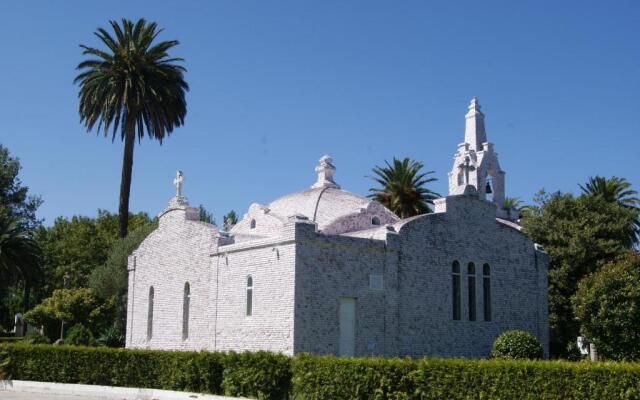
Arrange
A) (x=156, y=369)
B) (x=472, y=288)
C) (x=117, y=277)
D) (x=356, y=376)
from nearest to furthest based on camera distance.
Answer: (x=356, y=376) < (x=156, y=369) < (x=472, y=288) < (x=117, y=277)

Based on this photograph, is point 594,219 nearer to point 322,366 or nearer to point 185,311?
point 185,311

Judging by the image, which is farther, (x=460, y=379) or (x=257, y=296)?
(x=257, y=296)

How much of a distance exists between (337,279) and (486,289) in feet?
25.2

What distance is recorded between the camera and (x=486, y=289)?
102ft

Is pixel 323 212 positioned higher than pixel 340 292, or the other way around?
pixel 323 212

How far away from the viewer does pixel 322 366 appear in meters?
18.5

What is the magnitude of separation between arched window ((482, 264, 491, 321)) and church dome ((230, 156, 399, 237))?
4151mm

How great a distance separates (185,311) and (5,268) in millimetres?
25505

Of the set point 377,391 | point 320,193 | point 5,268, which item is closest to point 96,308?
point 5,268

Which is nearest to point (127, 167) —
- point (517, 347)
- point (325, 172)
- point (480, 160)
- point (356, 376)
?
point (325, 172)

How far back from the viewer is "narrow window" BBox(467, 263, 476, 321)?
30.3 m

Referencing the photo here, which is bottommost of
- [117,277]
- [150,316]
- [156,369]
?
[156,369]

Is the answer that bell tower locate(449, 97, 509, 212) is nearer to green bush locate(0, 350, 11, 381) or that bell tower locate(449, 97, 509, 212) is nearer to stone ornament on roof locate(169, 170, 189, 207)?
stone ornament on roof locate(169, 170, 189, 207)

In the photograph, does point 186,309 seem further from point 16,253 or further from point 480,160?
point 16,253
